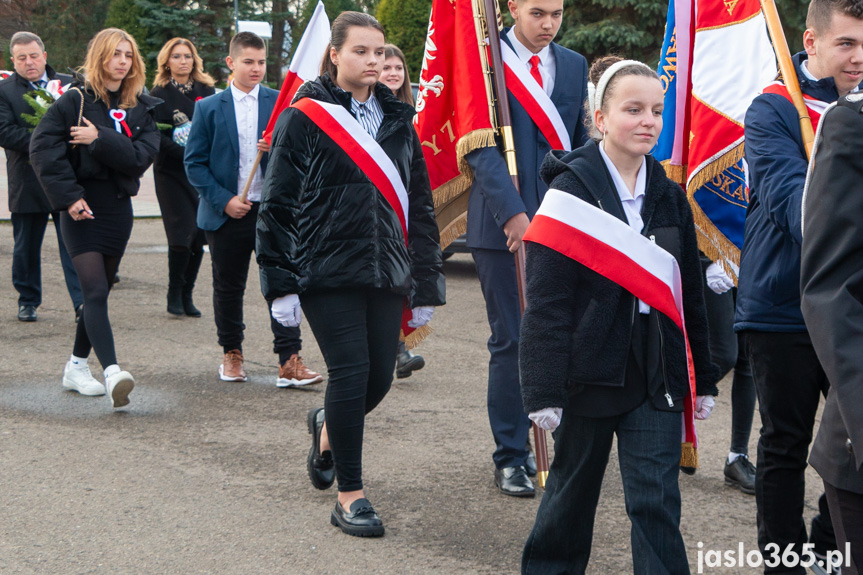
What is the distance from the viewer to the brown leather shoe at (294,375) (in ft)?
20.6

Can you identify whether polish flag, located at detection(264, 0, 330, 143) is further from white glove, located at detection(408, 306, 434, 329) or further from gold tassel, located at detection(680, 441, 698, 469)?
gold tassel, located at detection(680, 441, 698, 469)

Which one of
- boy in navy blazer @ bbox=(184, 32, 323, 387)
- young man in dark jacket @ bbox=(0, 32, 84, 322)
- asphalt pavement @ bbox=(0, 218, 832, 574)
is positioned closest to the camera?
asphalt pavement @ bbox=(0, 218, 832, 574)

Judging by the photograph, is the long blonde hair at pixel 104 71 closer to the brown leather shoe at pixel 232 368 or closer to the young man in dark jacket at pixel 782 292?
the brown leather shoe at pixel 232 368

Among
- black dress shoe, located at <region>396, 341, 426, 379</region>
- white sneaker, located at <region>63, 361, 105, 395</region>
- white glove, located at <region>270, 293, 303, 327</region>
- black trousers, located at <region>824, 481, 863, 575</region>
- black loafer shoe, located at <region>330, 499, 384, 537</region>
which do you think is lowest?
white sneaker, located at <region>63, 361, 105, 395</region>

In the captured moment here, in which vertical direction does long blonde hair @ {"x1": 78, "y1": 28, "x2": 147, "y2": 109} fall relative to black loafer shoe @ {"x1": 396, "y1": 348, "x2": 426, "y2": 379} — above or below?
above

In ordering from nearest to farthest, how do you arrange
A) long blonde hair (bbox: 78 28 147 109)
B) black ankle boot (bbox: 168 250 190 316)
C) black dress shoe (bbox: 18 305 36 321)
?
long blonde hair (bbox: 78 28 147 109)
black dress shoe (bbox: 18 305 36 321)
black ankle boot (bbox: 168 250 190 316)

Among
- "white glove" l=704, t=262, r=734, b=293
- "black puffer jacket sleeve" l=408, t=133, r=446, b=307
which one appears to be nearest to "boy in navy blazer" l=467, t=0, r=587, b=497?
"black puffer jacket sleeve" l=408, t=133, r=446, b=307

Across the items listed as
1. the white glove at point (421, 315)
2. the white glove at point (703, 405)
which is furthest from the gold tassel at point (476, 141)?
the white glove at point (703, 405)

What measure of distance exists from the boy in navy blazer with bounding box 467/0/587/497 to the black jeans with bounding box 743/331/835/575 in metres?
1.21

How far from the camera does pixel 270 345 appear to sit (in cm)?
753

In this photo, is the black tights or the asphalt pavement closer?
the asphalt pavement

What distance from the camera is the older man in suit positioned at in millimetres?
1989

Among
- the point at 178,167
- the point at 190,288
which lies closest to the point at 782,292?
the point at 190,288

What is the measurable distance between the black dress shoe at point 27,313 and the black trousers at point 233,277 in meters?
2.29
